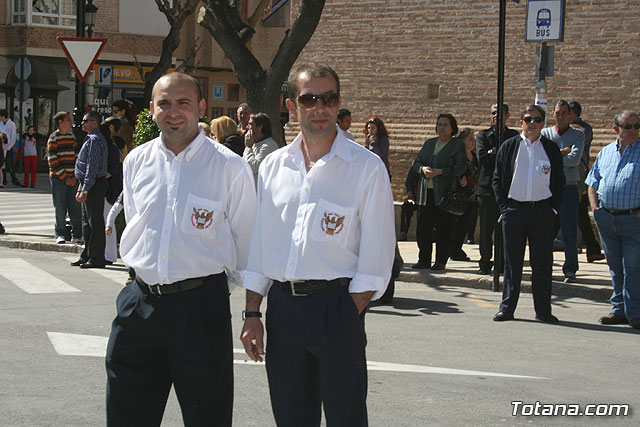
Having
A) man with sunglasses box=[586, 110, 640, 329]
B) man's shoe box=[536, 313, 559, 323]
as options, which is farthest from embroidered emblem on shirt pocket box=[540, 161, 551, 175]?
man's shoe box=[536, 313, 559, 323]

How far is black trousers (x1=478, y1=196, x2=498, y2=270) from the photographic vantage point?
501 inches

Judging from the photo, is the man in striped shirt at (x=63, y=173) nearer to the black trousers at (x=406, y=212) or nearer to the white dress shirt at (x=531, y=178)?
the black trousers at (x=406, y=212)

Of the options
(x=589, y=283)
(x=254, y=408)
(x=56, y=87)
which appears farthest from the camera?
(x=56, y=87)

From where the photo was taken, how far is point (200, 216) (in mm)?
4418

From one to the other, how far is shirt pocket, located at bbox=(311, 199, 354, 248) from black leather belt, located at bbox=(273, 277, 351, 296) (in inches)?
6.2

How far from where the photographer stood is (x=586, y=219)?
14008mm

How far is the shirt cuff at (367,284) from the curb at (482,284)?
7958 mm

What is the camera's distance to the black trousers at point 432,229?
43.2ft

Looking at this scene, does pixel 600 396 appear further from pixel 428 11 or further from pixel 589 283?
pixel 428 11

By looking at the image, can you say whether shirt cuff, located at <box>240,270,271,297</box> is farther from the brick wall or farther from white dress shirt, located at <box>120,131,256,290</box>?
the brick wall

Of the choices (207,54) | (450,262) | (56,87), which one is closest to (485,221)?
(450,262)

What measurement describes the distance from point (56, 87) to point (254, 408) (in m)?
33.5

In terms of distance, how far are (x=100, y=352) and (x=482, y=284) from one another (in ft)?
18.2

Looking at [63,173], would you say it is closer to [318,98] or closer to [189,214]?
[189,214]
